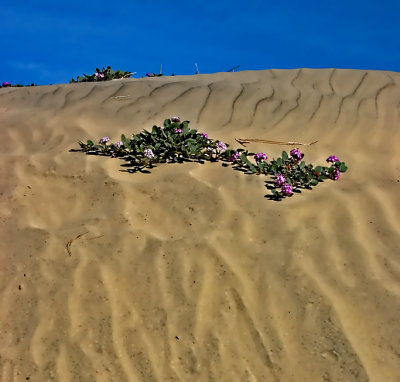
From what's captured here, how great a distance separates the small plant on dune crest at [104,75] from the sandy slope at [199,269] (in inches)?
137

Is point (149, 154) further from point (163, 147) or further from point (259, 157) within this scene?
point (259, 157)

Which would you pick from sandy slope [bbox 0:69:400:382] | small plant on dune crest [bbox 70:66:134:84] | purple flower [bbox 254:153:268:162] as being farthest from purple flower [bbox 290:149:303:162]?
small plant on dune crest [bbox 70:66:134:84]

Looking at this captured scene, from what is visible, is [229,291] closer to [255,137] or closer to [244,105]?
[255,137]

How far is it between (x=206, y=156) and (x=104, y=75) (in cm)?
461

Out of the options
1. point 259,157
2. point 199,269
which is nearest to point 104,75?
point 259,157

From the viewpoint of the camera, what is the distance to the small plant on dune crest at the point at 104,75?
341 inches

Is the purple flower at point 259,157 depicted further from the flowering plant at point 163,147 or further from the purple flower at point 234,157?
the flowering plant at point 163,147

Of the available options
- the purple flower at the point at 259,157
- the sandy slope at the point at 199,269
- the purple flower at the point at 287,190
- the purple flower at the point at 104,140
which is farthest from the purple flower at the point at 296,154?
the purple flower at the point at 104,140

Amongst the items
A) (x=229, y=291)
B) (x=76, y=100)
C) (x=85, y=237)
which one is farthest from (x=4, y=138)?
(x=229, y=291)

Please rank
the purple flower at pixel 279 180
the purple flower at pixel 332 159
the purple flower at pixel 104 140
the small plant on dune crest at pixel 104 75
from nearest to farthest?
the purple flower at pixel 279 180
the purple flower at pixel 332 159
the purple flower at pixel 104 140
the small plant on dune crest at pixel 104 75

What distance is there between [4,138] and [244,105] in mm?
3069

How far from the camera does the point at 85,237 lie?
372 centimetres

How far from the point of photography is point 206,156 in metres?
4.91

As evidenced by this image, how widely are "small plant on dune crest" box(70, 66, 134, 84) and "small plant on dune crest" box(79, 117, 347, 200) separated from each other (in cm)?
368
